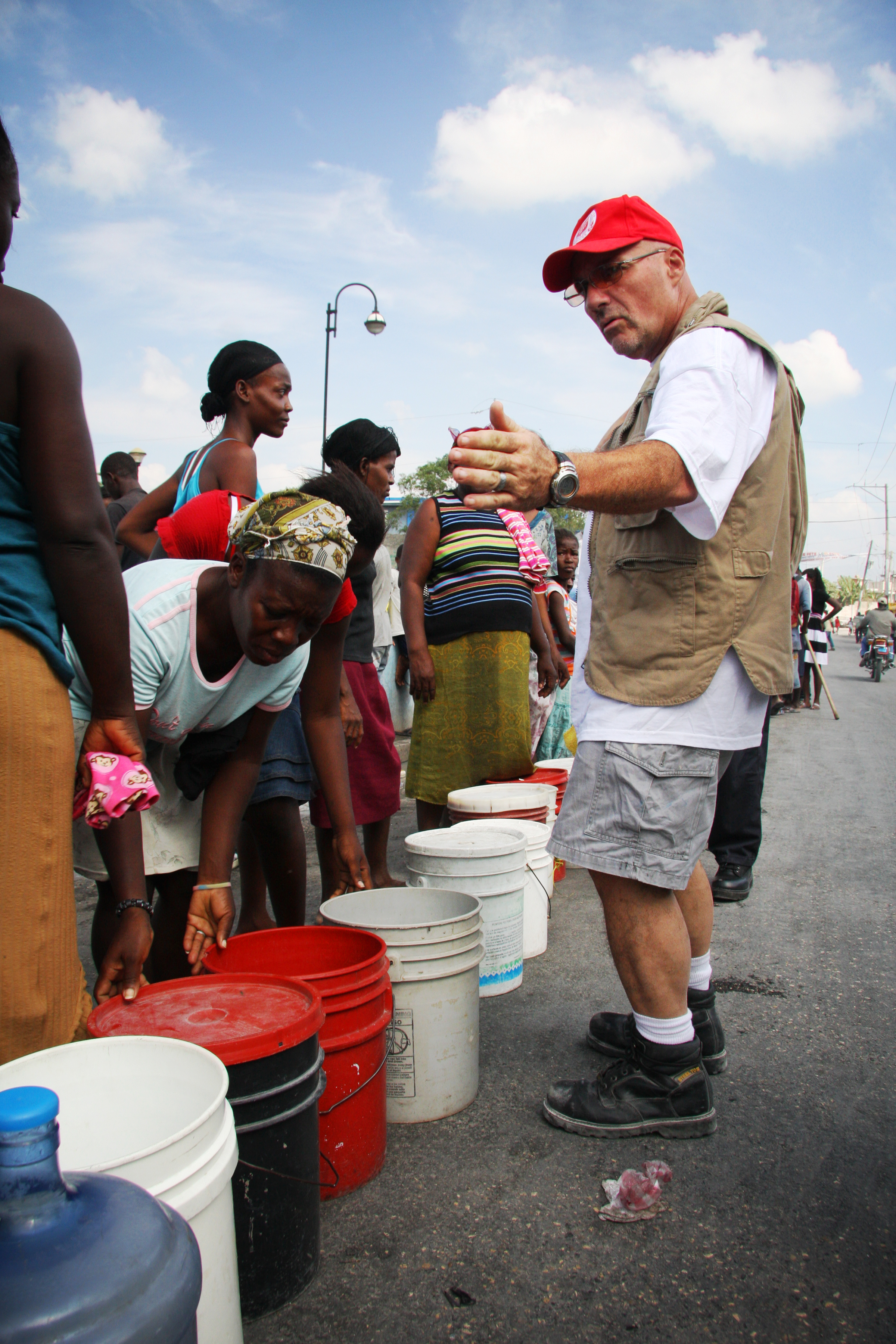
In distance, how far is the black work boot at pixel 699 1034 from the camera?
252 cm

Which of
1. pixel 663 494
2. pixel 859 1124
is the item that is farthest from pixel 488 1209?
pixel 663 494

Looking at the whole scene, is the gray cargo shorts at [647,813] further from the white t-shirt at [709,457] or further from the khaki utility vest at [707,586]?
the khaki utility vest at [707,586]

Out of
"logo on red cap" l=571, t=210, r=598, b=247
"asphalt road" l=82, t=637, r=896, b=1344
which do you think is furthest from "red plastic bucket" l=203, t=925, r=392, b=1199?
"logo on red cap" l=571, t=210, r=598, b=247

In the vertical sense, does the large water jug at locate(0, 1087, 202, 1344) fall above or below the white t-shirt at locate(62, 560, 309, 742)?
below

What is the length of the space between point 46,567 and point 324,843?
237cm

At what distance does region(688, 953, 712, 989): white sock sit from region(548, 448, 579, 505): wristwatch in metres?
1.50

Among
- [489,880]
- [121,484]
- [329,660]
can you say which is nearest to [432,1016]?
[489,880]

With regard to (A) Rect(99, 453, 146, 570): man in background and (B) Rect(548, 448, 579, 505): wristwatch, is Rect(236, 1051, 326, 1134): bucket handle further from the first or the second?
(A) Rect(99, 453, 146, 570): man in background

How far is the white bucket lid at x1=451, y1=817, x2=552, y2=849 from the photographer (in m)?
3.26

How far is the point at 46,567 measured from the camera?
149 centimetres

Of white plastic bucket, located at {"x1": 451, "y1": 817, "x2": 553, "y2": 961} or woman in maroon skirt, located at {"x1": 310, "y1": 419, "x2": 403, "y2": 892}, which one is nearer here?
white plastic bucket, located at {"x1": 451, "y1": 817, "x2": 553, "y2": 961}

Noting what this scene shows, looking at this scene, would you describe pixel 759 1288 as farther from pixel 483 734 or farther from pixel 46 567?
pixel 483 734

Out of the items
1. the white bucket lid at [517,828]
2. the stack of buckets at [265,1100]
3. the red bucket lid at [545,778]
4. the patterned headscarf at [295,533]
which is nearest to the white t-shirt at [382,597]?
the red bucket lid at [545,778]

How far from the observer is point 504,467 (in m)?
1.62
